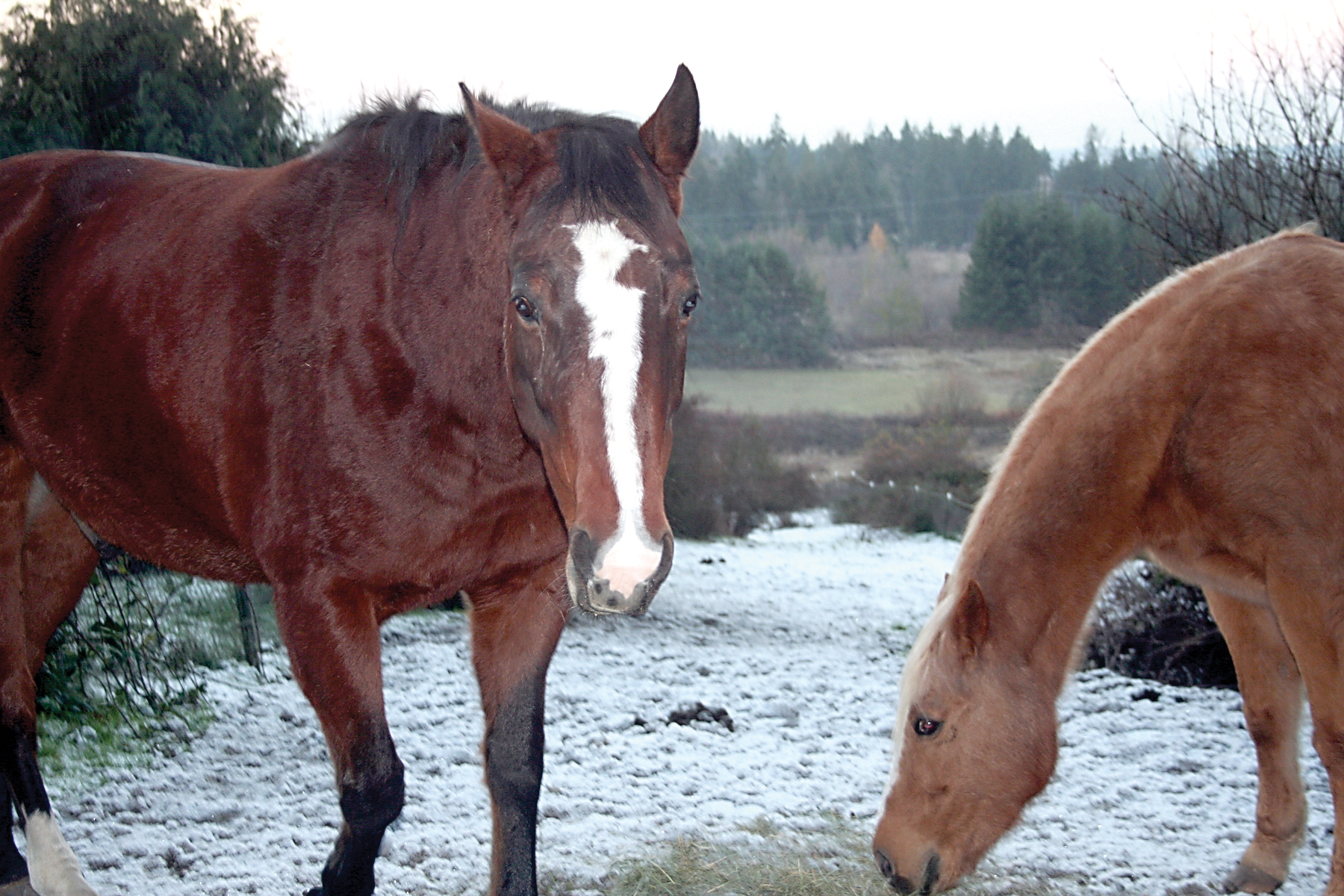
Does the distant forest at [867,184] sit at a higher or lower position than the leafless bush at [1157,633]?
higher

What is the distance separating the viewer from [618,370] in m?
1.67

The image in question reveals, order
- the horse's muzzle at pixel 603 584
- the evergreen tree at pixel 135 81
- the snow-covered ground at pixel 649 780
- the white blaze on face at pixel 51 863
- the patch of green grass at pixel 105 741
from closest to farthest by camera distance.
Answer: the horse's muzzle at pixel 603 584 < the white blaze on face at pixel 51 863 < the snow-covered ground at pixel 649 780 < the patch of green grass at pixel 105 741 < the evergreen tree at pixel 135 81

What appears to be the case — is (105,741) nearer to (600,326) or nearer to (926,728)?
(926,728)

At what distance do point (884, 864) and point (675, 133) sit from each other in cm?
202

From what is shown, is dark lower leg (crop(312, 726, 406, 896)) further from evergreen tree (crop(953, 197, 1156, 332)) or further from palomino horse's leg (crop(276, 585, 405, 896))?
evergreen tree (crop(953, 197, 1156, 332))

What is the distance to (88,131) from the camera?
14.6ft

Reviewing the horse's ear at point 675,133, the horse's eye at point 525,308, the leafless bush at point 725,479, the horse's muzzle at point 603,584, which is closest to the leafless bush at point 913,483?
the leafless bush at point 725,479

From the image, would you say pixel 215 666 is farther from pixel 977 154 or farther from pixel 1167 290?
pixel 977 154

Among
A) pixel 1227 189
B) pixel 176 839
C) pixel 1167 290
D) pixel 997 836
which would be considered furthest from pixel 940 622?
pixel 1227 189

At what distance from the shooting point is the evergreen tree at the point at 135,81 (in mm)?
4312

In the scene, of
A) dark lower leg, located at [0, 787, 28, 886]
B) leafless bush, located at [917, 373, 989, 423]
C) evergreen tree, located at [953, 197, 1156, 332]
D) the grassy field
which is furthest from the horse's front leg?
leafless bush, located at [917, 373, 989, 423]

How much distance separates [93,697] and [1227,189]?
5.95 metres

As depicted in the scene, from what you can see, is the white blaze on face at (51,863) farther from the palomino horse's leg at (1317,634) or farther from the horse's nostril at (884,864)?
the palomino horse's leg at (1317,634)

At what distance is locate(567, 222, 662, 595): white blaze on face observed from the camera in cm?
157
